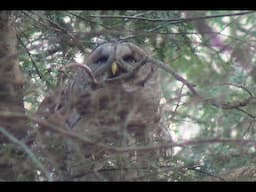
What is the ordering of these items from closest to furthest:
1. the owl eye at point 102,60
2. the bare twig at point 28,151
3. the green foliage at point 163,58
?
1. the bare twig at point 28,151
2. the green foliage at point 163,58
3. the owl eye at point 102,60

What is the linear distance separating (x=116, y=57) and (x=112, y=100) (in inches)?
59.1

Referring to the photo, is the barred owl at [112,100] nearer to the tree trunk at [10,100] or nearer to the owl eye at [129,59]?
the owl eye at [129,59]

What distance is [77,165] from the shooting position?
113 inches

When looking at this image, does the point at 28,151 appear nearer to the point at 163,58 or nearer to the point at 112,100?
the point at 112,100

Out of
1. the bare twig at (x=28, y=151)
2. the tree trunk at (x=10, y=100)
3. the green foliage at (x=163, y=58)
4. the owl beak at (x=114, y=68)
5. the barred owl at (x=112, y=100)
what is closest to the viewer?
the bare twig at (x=28, y=151)

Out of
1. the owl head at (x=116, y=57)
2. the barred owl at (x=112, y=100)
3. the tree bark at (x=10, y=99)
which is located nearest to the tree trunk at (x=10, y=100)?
the tree bark at (x=10, y=99)

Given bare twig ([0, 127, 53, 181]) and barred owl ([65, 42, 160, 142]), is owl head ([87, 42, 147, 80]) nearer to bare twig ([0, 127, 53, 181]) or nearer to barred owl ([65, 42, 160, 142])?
barred owl ([65, 42, 160, 142])

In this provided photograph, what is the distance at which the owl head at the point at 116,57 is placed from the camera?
4.54m

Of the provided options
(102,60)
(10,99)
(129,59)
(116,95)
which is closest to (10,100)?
(10,99)

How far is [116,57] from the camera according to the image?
4578 millimetres

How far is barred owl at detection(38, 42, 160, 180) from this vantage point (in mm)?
2758

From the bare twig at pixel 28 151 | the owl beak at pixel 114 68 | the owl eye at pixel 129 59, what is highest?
the owl eye at pixel 129 59

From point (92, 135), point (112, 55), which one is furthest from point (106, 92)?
point (112, 55)

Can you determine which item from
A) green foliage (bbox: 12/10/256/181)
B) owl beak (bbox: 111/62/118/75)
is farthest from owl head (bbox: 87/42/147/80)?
green foliage (bbox: 12/10/256/181)
